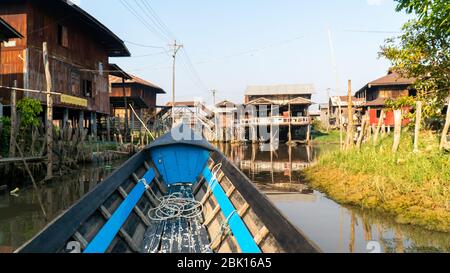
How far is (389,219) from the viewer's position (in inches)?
320

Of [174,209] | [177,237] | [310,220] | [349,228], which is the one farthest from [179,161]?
[349,228]

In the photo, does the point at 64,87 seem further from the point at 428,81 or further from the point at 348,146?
the point at 428,81

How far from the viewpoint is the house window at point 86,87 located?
22.0 meters

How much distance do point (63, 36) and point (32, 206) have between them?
13583 mm

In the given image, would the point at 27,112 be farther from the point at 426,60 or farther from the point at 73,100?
the point at 426,60

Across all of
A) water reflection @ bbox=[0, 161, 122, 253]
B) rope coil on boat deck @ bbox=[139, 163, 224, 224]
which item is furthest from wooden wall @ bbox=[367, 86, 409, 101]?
rope coil on boat deck @ bbox=[139, 163, 224, 224]

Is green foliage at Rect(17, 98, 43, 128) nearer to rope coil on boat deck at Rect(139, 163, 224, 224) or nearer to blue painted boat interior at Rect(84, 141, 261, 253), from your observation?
blue painted boat interior at Rect(84, 141, 261, 253)

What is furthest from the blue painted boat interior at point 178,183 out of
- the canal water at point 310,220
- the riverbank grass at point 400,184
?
the riverbank grass at point 400,184

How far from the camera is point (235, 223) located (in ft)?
15.1

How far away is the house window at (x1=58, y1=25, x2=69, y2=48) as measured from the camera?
1933 centimetres

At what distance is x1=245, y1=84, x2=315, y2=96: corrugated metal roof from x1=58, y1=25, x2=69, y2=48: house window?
28936 millimetres

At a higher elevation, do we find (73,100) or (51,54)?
(51,54)

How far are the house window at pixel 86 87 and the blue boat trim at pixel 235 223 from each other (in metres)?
18.7
